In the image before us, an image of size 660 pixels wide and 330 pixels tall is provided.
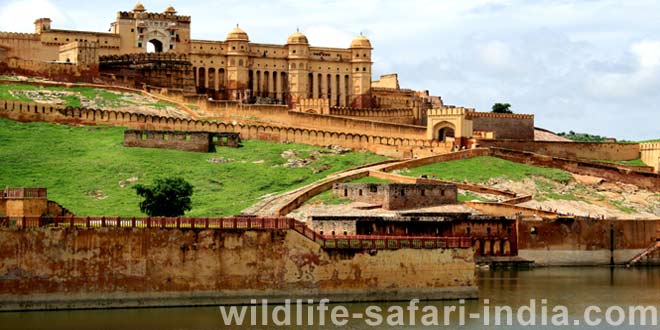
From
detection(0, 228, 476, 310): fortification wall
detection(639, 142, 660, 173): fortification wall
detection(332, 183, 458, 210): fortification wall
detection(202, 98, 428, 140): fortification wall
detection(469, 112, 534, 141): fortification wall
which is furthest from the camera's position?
detection(469, 112, 534, 141): fortification wall

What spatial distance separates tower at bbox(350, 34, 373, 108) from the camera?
101 meters

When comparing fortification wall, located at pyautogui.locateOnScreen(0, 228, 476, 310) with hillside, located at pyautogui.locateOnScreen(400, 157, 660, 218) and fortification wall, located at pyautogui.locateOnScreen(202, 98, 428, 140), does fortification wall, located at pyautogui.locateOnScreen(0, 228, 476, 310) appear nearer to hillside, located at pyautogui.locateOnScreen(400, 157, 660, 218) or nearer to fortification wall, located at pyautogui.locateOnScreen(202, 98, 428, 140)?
hillside, located at pyautogui.locateOnScreen(400, 157, 660, 218)

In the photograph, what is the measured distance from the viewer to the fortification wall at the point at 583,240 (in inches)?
2623

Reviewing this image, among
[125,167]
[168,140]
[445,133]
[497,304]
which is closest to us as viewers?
[497,304]

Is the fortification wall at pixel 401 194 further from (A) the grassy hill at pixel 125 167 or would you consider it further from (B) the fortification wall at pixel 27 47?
(B) the fortification wall at pixel 27 47

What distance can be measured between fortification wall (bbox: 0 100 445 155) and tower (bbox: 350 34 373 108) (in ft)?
46.7

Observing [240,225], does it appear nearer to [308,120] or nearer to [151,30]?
[308,120]

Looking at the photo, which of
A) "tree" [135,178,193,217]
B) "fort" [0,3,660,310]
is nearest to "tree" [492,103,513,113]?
"fort" [0,3,660,310]

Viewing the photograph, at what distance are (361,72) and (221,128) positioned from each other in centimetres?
1779

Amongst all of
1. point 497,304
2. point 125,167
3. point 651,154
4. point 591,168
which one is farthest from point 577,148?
point 497,304

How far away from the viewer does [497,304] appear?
51.0m

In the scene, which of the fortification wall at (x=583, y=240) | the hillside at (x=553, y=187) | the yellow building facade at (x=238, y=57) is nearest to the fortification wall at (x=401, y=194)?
the hillside at (x=553, y=187)

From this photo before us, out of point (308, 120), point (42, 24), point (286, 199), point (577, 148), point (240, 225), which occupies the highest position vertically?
point (42, 24)

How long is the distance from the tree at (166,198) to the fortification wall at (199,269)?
17593 mm
